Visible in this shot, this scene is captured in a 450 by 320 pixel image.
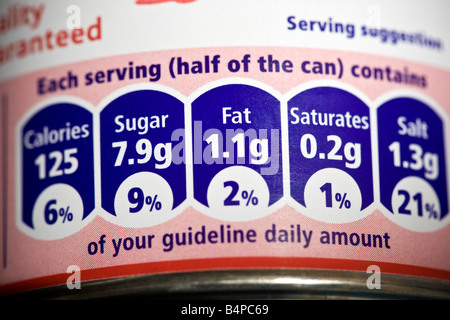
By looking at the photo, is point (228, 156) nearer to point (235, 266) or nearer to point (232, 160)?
point (232, 160)

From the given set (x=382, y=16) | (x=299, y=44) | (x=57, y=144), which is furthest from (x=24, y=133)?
(x=382, y=16)

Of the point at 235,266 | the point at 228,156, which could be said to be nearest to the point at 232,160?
the point at 228,156

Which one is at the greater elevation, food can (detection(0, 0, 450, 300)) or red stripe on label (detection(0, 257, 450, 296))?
food can (detection(0, 0, 450, 300))

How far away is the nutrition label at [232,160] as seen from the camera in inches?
44.9

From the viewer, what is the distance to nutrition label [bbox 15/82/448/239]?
1140 mm

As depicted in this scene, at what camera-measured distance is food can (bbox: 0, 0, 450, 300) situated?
3.71 feet

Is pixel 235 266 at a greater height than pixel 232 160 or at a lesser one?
lesser

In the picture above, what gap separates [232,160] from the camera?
1.14 metres

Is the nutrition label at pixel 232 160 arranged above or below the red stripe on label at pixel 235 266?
above

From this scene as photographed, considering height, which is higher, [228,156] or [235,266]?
[228,156]

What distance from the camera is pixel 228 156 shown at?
114 cm

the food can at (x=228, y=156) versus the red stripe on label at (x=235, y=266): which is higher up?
the food can at (x=228, y=156)
